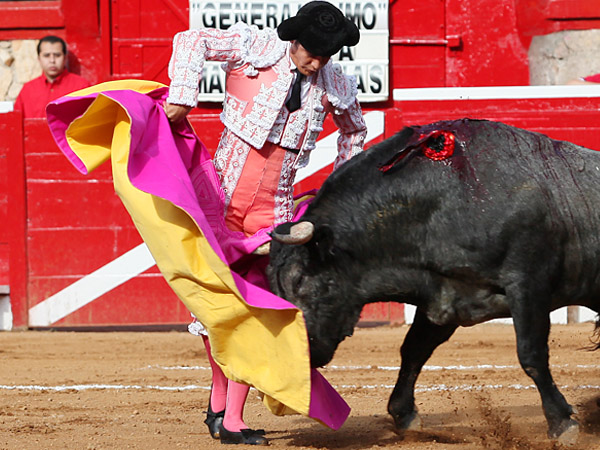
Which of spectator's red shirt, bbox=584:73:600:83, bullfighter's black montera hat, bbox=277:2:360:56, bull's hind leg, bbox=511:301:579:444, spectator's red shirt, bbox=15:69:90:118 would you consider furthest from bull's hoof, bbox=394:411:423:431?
spectator's red shirt, bbox=15:69:90:118

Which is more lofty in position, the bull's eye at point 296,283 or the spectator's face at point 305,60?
the spectator's face at point 305,60

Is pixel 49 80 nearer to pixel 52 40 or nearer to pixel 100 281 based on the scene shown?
pixel 52 40

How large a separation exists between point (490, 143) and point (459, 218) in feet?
0.89

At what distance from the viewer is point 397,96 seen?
21.1 feet

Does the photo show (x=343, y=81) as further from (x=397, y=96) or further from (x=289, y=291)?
(x=397, y=96)

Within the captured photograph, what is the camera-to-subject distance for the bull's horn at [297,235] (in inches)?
115

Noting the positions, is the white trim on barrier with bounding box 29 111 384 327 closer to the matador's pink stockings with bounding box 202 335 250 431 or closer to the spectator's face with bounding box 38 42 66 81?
the spectator's face with bounding box 38 42 66 81

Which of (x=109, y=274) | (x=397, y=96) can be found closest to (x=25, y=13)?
(x=109, y=274)

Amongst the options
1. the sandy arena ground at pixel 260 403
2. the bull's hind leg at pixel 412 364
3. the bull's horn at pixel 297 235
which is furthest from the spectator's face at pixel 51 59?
the bull's horn at pixel 297 235

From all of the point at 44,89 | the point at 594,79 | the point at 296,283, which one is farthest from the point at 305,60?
the point at 44,89

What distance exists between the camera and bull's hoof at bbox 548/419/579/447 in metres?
2.98

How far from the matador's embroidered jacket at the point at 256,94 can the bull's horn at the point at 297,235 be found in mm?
364

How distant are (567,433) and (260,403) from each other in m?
1.46

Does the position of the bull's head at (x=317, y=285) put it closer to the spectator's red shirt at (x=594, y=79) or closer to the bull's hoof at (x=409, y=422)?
the bull's hoof at (x=409, y=422)
